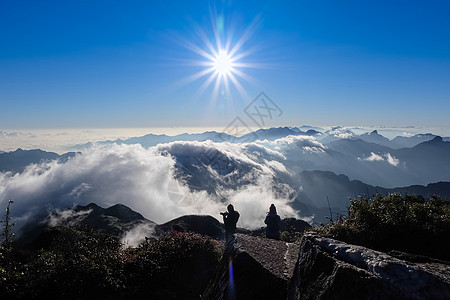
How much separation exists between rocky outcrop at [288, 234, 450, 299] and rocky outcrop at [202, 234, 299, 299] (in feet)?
3.59

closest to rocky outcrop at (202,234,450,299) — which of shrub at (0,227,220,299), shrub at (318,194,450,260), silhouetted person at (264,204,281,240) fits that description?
shrub at (318,194,450,260)

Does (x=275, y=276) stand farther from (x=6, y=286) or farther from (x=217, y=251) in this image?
(x=6, y=286)

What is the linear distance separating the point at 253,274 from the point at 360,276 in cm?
332

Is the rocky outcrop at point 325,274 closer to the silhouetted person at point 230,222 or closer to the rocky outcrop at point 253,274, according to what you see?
the rocky outcrop at point 253,274

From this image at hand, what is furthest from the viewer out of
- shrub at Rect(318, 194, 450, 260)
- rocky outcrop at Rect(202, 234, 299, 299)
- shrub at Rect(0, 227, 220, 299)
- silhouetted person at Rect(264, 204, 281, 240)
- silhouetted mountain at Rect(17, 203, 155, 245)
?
silhouetted mountain at Rect(17, 203, 155, 245)

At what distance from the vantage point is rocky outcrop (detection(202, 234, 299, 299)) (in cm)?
589

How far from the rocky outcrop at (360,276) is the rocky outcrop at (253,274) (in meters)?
1.10

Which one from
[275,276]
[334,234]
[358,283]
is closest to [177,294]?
[275,276]

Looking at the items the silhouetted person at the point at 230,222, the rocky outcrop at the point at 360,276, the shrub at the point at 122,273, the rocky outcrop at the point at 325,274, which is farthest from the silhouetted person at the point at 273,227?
the rocky outcrop at the point at 360,276

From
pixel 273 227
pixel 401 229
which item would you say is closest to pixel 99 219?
pixel 273 227

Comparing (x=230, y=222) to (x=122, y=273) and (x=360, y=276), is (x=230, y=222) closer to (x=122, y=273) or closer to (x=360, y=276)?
(x=122, y=273)

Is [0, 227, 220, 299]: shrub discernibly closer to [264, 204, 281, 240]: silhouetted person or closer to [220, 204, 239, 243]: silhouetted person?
[220, 204, 239, 243]: silhouetted person

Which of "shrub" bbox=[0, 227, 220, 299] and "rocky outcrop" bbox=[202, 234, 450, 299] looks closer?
"rocky outcrop" bbox=[202, 234, 450, 299]

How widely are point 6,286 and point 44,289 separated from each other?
3.49ft
